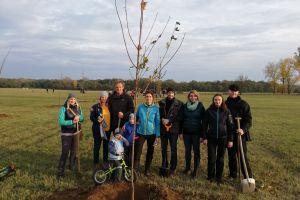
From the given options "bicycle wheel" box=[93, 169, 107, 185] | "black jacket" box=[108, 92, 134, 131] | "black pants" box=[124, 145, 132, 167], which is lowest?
"bicycle wheel" box=[93, 169, 107, 185]

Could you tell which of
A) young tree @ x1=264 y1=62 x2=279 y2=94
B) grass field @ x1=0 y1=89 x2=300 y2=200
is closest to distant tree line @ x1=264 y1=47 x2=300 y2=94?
young tree @ x1=264 y1=62 x2=279 y2=94

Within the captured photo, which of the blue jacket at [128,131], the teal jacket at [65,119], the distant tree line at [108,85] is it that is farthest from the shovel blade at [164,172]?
the distant tree line at [108,85]

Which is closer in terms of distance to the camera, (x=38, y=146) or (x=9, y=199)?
(x=9, y=199)

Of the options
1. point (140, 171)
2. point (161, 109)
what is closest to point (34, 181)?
point (140, 171)

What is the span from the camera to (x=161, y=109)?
833 centimetres

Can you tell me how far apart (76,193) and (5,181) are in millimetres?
1930

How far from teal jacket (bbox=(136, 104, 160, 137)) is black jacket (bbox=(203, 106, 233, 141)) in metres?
1.17

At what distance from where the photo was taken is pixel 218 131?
25.0ft

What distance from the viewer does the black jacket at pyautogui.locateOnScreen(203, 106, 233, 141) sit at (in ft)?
25.0

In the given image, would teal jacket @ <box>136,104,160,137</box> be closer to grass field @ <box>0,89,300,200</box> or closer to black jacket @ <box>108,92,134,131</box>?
black jacket @ <box>108,92,134,131</box>

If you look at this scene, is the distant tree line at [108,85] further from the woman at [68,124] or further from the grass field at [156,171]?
the woman at [68,124]

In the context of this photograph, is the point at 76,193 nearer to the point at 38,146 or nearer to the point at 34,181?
the point at 34,181

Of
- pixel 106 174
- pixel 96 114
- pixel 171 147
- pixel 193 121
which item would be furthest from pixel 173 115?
pixel 106 174

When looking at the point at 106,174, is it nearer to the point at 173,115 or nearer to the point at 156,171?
the point at 156,171
